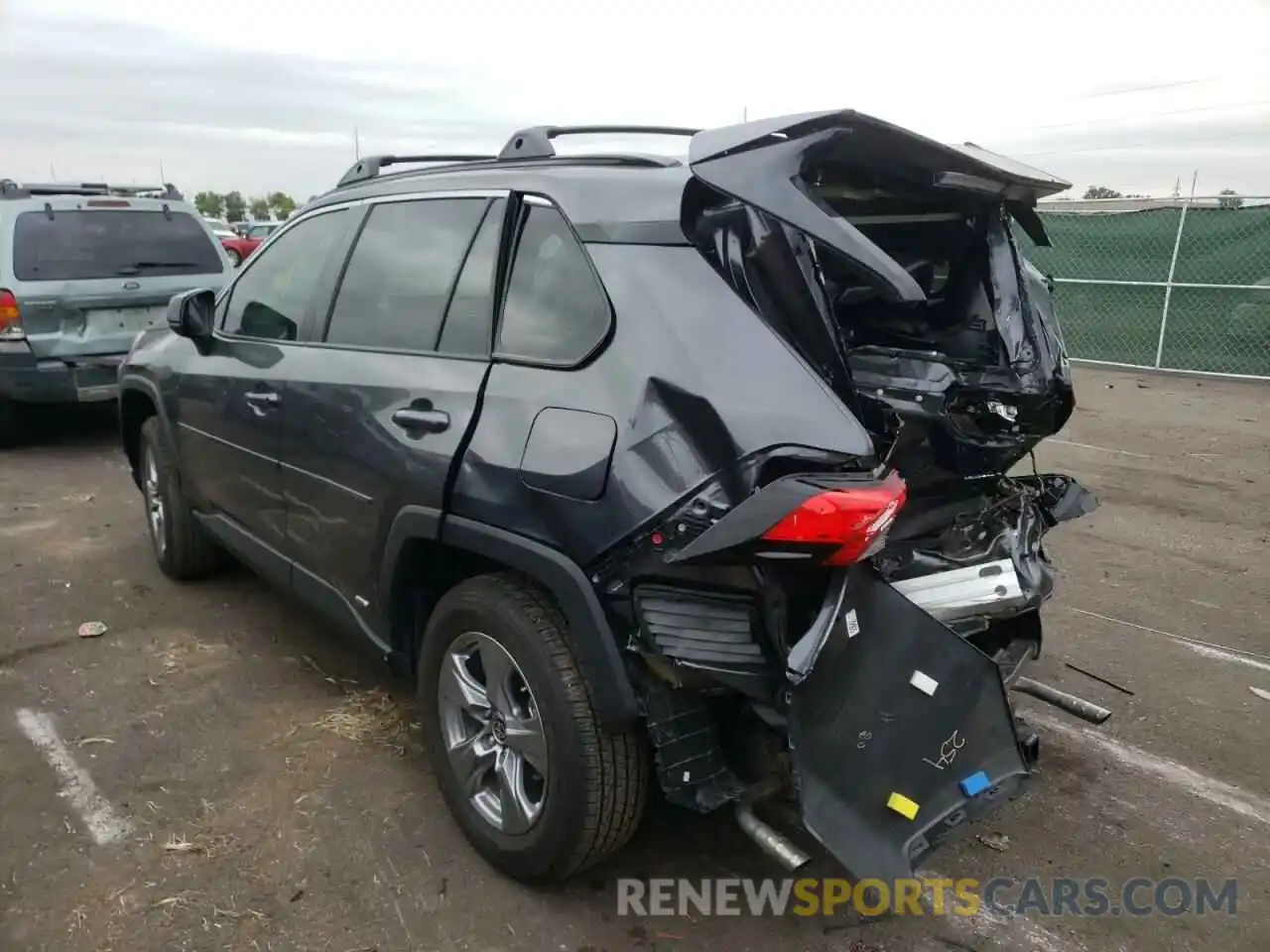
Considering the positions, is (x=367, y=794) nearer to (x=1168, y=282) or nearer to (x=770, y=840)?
(x=770, y=840)

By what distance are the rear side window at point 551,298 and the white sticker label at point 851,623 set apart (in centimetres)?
92

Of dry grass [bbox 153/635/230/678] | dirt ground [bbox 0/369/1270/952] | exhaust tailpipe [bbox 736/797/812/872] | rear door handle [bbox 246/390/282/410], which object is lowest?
dirt ground [bbox 0/369/1270/952]

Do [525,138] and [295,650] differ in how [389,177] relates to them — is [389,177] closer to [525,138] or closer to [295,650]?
[525,138]

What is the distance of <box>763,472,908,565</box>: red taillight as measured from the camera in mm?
2070

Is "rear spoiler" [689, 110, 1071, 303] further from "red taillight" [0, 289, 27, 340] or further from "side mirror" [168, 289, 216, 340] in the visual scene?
Result: "red taillight" [0, 289, 27, 340]

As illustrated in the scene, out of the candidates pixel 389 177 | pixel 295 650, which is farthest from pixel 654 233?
pixel 295 650

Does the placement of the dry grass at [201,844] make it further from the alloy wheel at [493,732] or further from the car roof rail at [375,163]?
the car roof rail at [375,163]

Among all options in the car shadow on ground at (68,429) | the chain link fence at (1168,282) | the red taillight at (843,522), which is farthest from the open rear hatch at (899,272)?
the chain link fence at (1168,282)

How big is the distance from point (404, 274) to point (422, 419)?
67cm

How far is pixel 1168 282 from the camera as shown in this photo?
11.9 meters

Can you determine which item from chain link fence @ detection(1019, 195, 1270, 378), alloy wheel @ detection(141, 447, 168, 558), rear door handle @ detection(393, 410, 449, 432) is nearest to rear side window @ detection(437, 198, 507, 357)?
rear door handle @ detection(393, 410, 449, 432)

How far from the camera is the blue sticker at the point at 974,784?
2.39 m

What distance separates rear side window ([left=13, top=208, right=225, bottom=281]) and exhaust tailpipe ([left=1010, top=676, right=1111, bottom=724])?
7494 millimetres

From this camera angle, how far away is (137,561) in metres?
5.32
